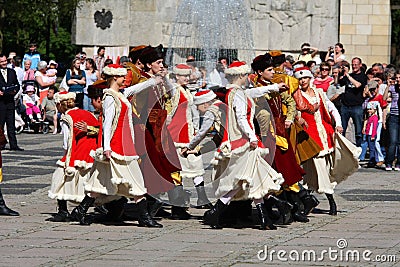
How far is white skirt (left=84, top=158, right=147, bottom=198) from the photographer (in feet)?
37.3

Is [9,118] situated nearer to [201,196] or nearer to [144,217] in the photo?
[201,196]

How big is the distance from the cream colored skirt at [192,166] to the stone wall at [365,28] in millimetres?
18744

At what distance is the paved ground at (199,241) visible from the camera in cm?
953

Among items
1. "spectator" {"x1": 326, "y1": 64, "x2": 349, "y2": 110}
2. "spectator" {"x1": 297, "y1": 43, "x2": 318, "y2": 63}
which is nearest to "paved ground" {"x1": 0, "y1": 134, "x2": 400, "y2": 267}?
"spectator" {"x1": 326, "y1": 64, "x2": 349, "y2": 110}

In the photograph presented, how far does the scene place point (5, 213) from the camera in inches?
491

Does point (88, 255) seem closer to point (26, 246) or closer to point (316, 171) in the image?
point (26, 246)

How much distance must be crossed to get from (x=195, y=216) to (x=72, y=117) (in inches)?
77.7

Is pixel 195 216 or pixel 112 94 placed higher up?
pixel 112 94

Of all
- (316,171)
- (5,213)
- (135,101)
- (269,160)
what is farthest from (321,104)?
(5,213)

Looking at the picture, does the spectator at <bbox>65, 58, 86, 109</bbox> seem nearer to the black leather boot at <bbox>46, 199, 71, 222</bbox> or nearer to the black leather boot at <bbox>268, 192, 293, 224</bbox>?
the black leather boot at <bbox>46, 199, 71, 222</bbox>

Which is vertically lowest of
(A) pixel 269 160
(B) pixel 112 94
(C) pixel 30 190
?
(C) pixel 30 190

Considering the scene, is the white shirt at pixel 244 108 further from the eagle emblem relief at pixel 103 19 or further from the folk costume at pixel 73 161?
the eagle emblem relief at pixel 103 19

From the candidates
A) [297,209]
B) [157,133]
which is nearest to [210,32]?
[297,209]

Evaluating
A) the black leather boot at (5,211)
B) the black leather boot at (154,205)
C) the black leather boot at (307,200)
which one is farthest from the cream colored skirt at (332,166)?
the black leather boot at (5,211)
